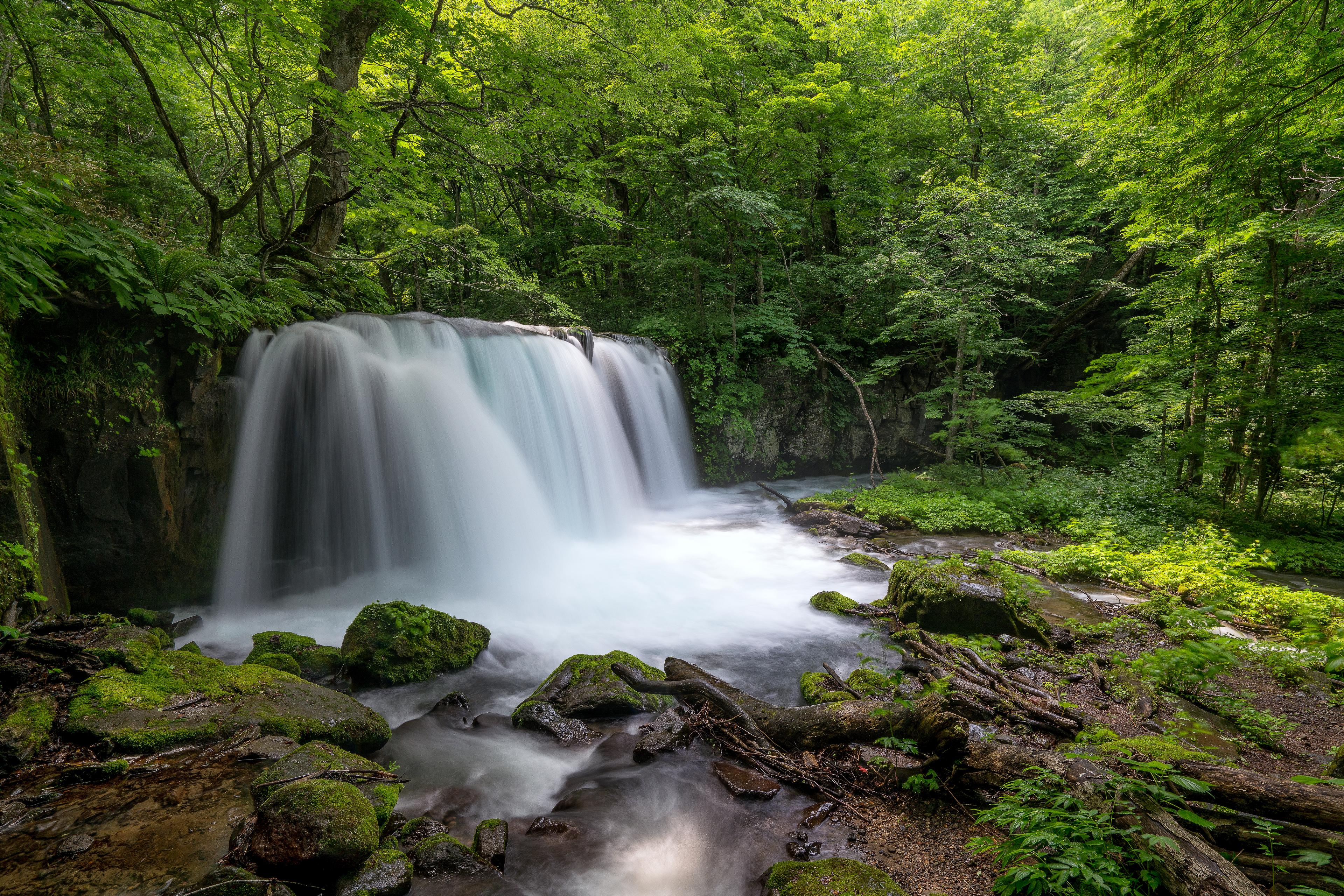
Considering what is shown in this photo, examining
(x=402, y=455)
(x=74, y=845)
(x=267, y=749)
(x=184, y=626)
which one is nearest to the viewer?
(x=74, y=845)

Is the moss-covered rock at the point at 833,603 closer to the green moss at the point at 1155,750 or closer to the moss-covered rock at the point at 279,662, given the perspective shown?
the green moss at the point at 1155,750

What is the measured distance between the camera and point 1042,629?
5.18 meters

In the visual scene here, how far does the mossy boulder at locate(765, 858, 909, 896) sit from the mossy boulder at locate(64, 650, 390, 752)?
2702 mm

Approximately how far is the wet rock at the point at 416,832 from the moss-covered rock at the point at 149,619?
402 cm

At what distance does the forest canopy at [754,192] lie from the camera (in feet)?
18.5

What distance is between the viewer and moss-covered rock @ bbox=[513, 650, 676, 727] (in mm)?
4219

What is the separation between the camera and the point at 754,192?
12133 millimetres

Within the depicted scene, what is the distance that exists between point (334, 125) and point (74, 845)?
7.91m

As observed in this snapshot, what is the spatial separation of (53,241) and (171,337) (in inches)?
64.6

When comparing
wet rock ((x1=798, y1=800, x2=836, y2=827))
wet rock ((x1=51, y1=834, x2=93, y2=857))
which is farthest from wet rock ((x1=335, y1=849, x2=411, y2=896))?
wet rock ((x1=798, y1=800, x2=836, y2=827))

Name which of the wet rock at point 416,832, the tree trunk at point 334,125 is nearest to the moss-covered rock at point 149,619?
the wet rock at point 416,832

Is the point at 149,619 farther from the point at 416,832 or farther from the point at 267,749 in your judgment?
the point at 416,832

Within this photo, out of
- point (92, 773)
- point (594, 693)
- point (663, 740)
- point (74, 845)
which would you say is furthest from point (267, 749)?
point (663, 740)

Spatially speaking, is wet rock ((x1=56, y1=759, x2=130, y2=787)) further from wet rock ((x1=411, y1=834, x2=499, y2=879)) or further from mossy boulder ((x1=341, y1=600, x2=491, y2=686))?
mossy boulder ((x1=341, y1=600, x2=491, y2=686))
